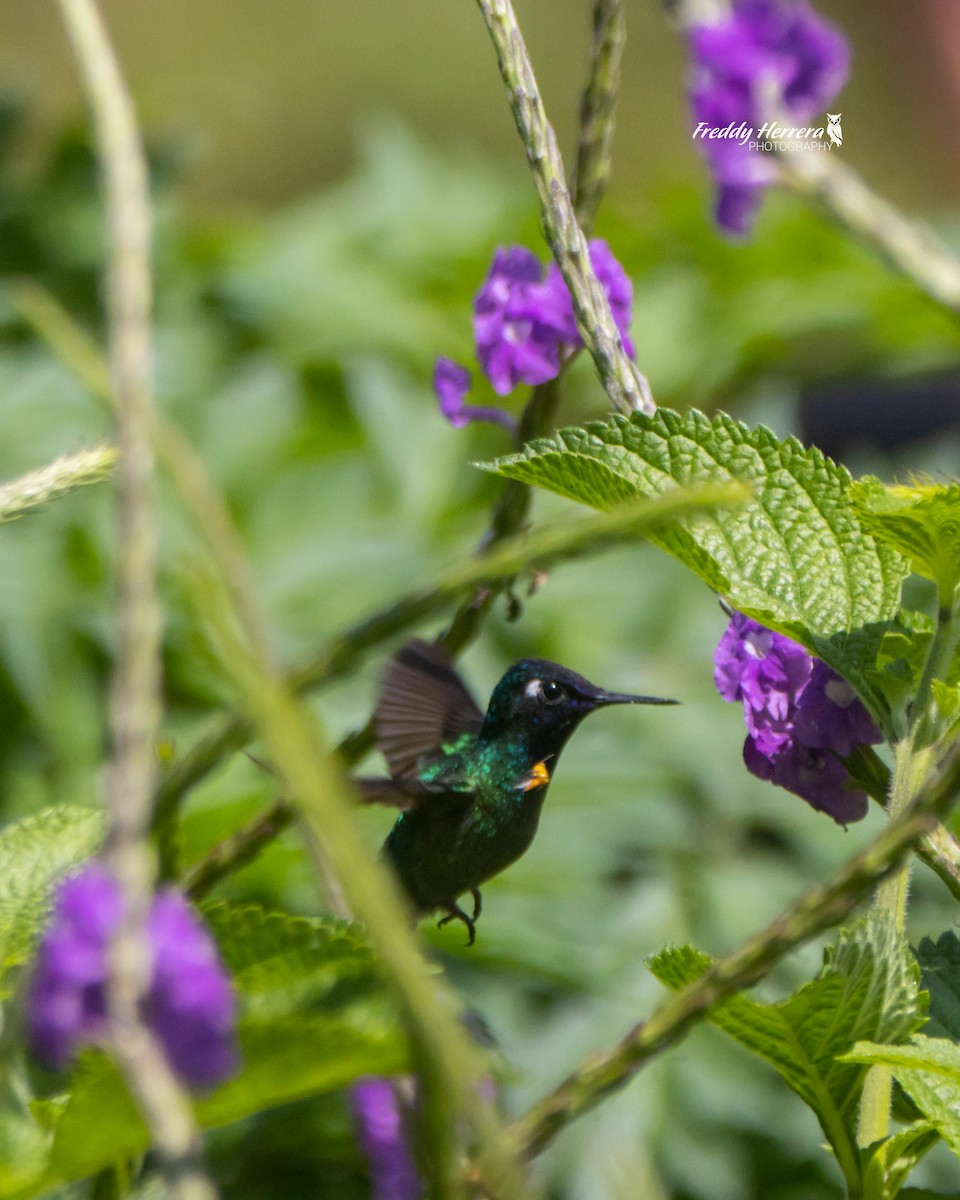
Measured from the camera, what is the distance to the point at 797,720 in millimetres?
622

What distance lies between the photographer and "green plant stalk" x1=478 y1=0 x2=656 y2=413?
1.95ft

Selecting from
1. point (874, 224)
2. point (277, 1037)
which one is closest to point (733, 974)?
point (277, 1037)

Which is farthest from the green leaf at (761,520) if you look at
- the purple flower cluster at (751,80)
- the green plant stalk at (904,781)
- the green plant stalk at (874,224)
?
the purple flower cluster at (751,80)

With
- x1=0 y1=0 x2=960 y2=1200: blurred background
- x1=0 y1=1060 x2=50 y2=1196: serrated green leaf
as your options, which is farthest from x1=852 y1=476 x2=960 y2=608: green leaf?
x1=0 y1=1060 x2=50 y2=1196: serrated green leaf

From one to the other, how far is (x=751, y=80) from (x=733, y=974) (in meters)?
0.87

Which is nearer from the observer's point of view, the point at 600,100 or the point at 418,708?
the point at 600,100

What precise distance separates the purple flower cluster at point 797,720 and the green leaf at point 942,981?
8cm

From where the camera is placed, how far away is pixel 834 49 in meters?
1.15

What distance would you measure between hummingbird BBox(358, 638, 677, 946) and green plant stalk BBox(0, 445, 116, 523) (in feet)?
0.68

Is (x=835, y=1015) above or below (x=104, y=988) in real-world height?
below

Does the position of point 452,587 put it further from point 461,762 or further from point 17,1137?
point 461,762

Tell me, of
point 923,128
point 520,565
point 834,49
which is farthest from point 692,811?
point 923,128

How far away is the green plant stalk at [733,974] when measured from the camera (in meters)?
0.40

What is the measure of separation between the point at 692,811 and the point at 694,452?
130 centimetres
